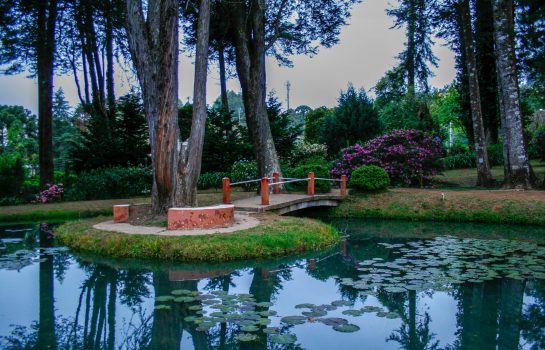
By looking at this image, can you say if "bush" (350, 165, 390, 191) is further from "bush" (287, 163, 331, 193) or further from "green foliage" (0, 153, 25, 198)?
"green foliage" (0, 153, 25, 198)

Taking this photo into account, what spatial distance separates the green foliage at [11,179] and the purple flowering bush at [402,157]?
11280mm

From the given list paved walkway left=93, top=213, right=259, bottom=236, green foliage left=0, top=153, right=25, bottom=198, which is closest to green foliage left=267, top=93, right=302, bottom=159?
green foliage left=0, top=153, right=25, bottom=198

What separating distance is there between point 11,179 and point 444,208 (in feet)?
45.5

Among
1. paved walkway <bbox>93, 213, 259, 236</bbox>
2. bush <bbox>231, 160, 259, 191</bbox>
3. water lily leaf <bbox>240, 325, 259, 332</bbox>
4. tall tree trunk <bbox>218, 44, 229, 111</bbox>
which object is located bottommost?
water lily leaf <bbox>240, 325, 259, 332</bbox>

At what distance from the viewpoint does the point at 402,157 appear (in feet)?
59.0

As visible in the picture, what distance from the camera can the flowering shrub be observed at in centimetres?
1606

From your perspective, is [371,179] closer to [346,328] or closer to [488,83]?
[346,328]

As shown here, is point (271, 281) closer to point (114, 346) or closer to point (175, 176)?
point (114, 346)

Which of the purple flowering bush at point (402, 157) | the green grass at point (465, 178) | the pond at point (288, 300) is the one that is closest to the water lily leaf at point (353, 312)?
the pond at point (288, 300)

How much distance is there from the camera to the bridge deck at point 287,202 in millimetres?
12212

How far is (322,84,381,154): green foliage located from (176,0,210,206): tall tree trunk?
14.4 m

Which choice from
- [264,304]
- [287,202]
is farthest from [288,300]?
[287,202]

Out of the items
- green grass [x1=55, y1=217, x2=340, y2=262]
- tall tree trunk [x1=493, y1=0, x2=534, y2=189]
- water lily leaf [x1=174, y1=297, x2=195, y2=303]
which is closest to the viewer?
water lily leaf [x1=174, y1=297, x2=195, y2=303]

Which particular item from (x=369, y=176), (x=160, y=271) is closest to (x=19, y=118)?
(x=369, y=176)
